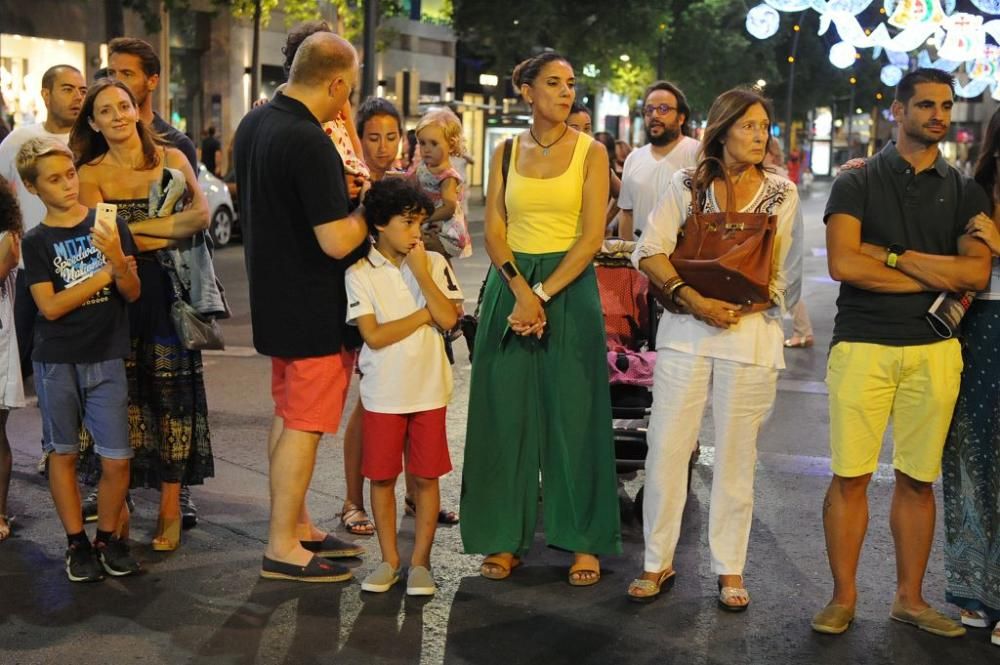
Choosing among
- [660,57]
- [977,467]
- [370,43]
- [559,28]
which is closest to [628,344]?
[977,467]

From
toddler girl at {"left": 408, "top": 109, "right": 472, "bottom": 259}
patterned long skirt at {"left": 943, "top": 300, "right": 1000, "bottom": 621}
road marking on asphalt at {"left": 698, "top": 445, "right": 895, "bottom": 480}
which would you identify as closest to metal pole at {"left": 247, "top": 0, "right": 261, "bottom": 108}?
road marking on asphalt at {"left": 698, "top": 445, "right": 895, "bottom": 480}

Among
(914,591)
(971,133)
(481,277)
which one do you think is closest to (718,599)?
(914,591)

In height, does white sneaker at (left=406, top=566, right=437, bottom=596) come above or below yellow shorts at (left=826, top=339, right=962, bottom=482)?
below

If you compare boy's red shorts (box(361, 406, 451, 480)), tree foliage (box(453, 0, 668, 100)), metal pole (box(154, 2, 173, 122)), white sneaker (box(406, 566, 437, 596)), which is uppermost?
tree foliage (box(453, 0, 668, 100))

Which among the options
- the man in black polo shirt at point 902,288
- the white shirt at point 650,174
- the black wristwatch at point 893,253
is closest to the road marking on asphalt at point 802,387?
the white shirt at point 650,174

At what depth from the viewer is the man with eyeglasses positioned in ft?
24.3

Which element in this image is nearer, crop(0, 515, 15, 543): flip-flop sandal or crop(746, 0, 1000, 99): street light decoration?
crop(0, 515, 15, 543): flip-flop sandal

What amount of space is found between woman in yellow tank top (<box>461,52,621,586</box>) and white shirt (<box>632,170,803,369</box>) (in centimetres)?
31

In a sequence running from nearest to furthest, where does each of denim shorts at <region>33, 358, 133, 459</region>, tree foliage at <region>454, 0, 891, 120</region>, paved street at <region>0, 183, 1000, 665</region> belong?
paved street at <region>0, 183, 1000, 665</region>, denim shorts at <region>33, 358, 133, 459</region>, tree foliage at <region>454, 0, 891, 120</region>

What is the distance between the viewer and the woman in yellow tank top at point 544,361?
540cm

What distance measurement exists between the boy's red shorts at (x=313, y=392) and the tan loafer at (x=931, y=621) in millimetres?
2422

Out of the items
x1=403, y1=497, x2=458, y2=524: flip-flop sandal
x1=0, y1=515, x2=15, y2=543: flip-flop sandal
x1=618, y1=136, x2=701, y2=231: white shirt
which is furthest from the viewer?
x1=618, y1=136, x2=701, y2=231: white shirt

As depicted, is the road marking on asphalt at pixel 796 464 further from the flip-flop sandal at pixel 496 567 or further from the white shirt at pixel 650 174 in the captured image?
the flip-flop sandal at pixel 496 567

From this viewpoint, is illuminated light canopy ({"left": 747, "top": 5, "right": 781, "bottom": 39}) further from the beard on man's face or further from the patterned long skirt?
the patterned long skirt
